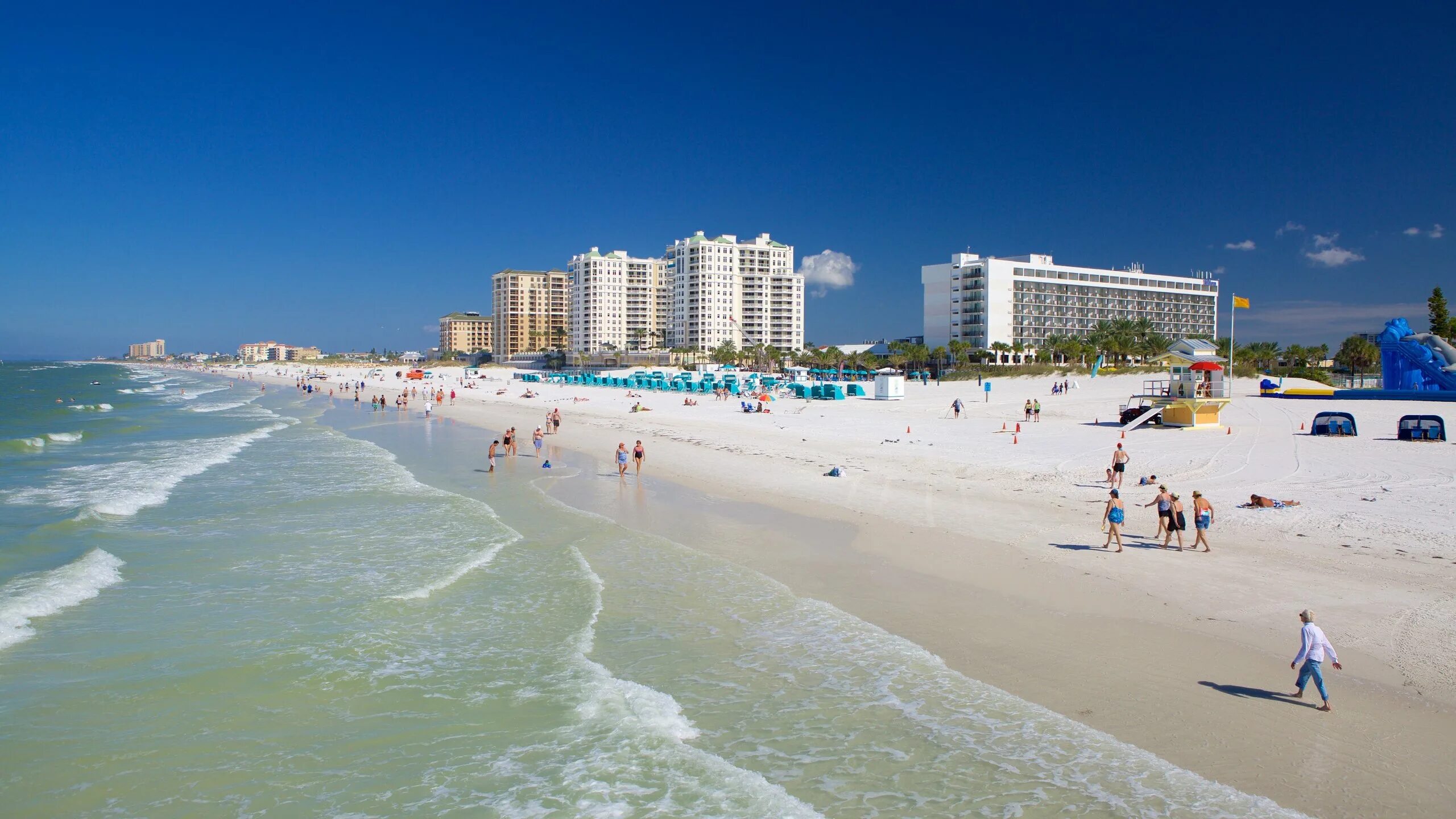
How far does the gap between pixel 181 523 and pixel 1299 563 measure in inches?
852

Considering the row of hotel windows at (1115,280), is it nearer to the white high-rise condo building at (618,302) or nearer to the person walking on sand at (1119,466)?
the white high-rise condo building at (618,302)

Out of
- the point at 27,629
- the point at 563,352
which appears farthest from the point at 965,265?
the point at 27,629

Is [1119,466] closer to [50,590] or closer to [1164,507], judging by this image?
[1164,507]

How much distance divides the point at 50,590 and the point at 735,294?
140 meters

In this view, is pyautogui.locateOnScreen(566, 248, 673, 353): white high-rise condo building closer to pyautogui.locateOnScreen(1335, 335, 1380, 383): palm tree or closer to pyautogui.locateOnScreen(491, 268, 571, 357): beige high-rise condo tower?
Answer: pyautogui.locateOnScreen(491, 268, 571, 357): beige high-rise condo tower

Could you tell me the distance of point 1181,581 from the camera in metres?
12.2

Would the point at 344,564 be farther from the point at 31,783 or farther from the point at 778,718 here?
the point at 778,718

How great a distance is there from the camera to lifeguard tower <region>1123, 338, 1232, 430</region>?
→ 30.8 metres

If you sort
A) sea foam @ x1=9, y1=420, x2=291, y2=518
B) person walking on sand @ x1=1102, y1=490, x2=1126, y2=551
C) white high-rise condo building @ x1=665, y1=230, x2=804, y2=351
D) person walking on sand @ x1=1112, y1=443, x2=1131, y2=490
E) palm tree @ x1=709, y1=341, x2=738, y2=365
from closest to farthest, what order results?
person walking on sand @ x1=1102, y1=490, x2=1126, y2=551 → person walking on sand @ x1=1112, y1=443, x2=1131, y2=490 → sea foam @ x1=9, y1=420, x2=291, y2=518 → palm tree @ x1=709, y1=341, x2=738, y2=365 → white high-rise condo building @ x1=665, y1=230, x2=804, y2=351

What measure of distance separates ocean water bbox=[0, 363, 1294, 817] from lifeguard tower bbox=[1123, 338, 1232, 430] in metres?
23.9

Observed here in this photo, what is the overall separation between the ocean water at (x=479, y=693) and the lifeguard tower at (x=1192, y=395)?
941 inches

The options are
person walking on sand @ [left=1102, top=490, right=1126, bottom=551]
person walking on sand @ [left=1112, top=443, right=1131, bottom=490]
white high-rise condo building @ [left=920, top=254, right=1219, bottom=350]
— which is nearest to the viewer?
person walking on sand @ [left=1102, top=490, right=1126, bottom=551]

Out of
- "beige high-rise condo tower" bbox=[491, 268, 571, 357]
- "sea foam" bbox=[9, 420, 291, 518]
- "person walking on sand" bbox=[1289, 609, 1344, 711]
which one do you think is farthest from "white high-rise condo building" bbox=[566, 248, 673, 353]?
"person walking on sand" bbox=[1289, 609, 1344, 711]

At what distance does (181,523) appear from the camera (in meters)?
17.8
